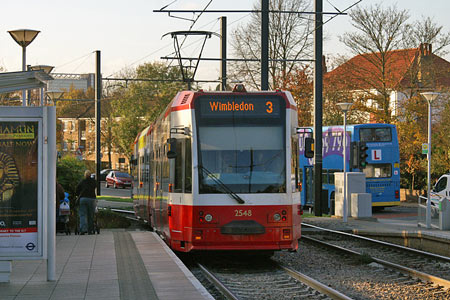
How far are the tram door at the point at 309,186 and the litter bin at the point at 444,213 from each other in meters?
12.9

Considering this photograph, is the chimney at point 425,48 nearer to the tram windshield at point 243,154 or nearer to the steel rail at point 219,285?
the tram windshield at point 243,154

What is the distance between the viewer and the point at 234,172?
1408 cm

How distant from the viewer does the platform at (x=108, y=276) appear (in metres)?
9.78

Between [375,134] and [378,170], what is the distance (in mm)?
1777

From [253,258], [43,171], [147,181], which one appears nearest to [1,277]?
[43,171]

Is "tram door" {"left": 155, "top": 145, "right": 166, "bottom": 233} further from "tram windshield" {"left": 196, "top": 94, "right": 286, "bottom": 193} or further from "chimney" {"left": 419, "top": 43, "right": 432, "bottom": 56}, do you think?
"chimney" {"left": 419, "top": 43, "right": 432, "bottom": 56}

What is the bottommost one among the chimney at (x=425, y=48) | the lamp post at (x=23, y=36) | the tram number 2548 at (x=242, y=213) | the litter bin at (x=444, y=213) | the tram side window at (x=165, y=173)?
the litter bin at (x=444, y=213)

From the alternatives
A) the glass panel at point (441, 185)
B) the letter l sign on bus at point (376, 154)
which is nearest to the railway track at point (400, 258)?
the glass panel at point (441, 185)

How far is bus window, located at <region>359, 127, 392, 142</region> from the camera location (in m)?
34.8

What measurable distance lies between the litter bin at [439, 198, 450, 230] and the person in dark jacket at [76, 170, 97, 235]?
10.4 m

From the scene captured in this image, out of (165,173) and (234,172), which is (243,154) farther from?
(165,173)

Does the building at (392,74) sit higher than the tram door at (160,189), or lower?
higher

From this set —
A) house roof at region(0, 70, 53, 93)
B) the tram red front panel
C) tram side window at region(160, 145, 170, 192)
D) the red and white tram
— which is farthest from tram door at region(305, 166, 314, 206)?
house roof at region(0, 70, 53, 93)

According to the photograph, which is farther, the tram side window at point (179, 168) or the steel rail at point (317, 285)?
the tram side window at point (179, 168)
